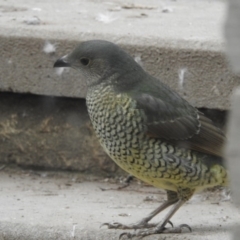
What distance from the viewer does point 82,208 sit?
17.5 ft

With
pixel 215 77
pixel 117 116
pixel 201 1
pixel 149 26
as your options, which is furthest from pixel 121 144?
pixel 201 1

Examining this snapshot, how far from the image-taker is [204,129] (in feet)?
16.3

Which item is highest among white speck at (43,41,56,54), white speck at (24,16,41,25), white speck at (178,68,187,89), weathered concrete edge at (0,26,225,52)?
weathered concrete edge at (0,26,225,52)

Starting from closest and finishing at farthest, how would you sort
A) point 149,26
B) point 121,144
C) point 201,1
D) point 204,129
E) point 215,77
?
point 121,144, point 204,129, point 215,77, point 149,26, point 201,1

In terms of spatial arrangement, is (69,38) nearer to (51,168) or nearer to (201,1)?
(51,168)

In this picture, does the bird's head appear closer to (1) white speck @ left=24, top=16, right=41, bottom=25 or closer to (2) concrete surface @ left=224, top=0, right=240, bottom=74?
(1) white speck @ left=24, top=16, right=41, bottom=25

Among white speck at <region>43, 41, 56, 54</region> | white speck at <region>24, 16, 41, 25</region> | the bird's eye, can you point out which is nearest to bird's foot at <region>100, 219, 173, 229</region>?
the bird's eye

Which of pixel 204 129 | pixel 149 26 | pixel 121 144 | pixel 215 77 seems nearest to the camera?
pixel 121 144

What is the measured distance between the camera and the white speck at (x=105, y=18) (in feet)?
21.9

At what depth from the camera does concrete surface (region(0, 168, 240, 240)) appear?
482cm

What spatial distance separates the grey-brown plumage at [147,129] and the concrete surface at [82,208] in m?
0.19

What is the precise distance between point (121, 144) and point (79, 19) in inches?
88.1

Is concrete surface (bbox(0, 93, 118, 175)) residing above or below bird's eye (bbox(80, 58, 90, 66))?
below

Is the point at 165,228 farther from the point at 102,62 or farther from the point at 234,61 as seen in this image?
the point at 234,61
